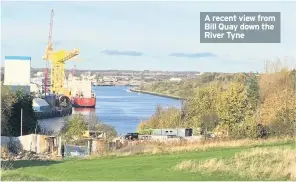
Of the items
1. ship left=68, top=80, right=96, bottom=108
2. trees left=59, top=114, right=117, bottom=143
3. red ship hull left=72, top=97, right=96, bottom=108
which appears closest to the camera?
trees left=59, top=114, right=117, bottom=143

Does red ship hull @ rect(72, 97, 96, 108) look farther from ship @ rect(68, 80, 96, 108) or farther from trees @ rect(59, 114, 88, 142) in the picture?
trees @ rect(59, 114, 88, 142)

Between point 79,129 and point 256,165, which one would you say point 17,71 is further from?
point 256,165

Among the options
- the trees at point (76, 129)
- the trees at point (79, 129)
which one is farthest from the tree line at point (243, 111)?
the trees at point (76, 129)

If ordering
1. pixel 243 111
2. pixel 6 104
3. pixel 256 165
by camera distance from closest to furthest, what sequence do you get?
pixel 256 165 → pixel 243 111 → pixel 6 104

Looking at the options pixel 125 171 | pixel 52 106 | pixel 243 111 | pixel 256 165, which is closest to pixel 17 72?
pixel 52 106

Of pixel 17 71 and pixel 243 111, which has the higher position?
pixel 17 71

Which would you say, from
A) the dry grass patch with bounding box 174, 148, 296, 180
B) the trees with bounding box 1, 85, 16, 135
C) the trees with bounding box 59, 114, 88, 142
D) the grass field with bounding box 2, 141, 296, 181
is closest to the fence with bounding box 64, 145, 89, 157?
the grass field with bounding box 2, 141, 296, 181
